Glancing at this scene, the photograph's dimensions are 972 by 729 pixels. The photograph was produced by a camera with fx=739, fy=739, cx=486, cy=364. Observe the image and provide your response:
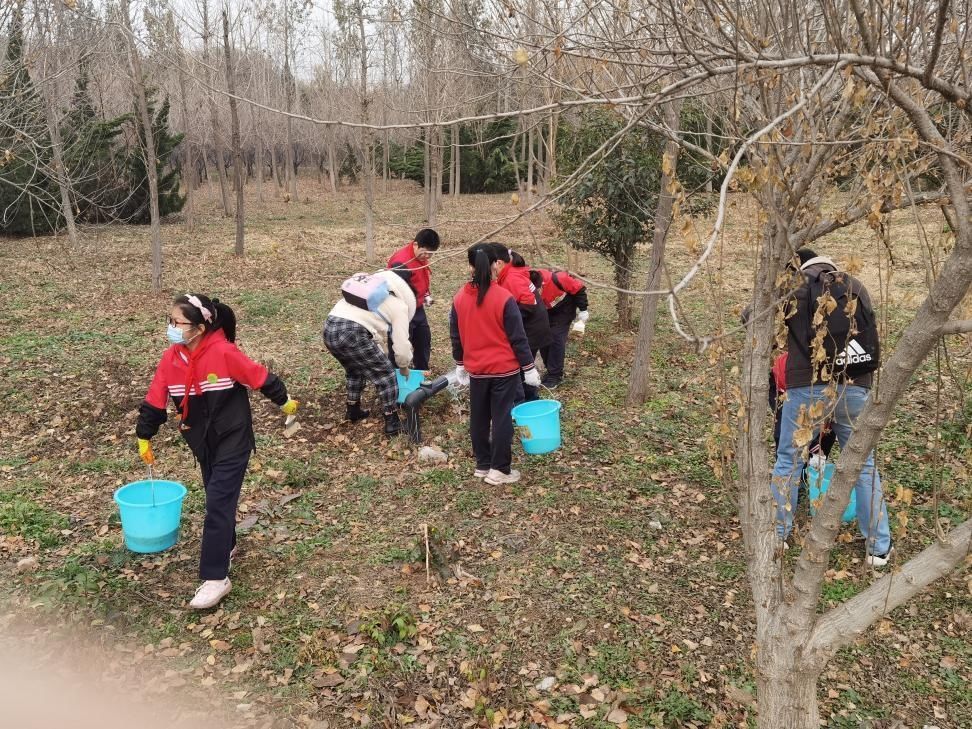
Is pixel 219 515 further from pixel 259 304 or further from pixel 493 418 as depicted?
pixel 259 304

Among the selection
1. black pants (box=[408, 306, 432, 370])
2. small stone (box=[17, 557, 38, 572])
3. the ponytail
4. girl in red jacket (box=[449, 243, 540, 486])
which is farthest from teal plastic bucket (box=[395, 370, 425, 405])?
small stone (box=[17, 557, 38, 572])

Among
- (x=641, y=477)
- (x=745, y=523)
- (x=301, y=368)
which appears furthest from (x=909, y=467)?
(x=301, y=368)

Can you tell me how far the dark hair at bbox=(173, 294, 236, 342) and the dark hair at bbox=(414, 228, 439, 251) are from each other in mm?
2196

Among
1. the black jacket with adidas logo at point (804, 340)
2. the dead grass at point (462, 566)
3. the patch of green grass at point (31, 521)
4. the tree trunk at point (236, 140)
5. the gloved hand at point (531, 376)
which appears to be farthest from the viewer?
the tree trunk at point (236, 140)

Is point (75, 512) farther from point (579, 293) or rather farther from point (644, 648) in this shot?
point (579, 293)

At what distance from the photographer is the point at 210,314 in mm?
4047

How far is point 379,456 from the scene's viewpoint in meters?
6.13

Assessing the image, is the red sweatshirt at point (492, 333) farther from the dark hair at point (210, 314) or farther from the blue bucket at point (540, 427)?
the dark hair at point (210, 314)

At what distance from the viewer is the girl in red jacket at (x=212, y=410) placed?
13.4 ft

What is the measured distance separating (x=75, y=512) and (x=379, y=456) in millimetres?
2233

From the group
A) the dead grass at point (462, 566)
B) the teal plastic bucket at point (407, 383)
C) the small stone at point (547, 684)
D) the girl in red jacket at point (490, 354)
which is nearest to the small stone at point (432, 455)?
A: the dead grass at point (462, 566)

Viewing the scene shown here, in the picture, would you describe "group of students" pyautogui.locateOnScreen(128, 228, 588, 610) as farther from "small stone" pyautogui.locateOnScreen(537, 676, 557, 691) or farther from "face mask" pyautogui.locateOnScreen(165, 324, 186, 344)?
"small stone" pyautogui.locateOnScreen(537, 676, 557, 691)

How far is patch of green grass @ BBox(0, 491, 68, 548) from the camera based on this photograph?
4855 millimetres

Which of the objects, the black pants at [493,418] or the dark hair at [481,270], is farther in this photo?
the black pants at [493,418]
